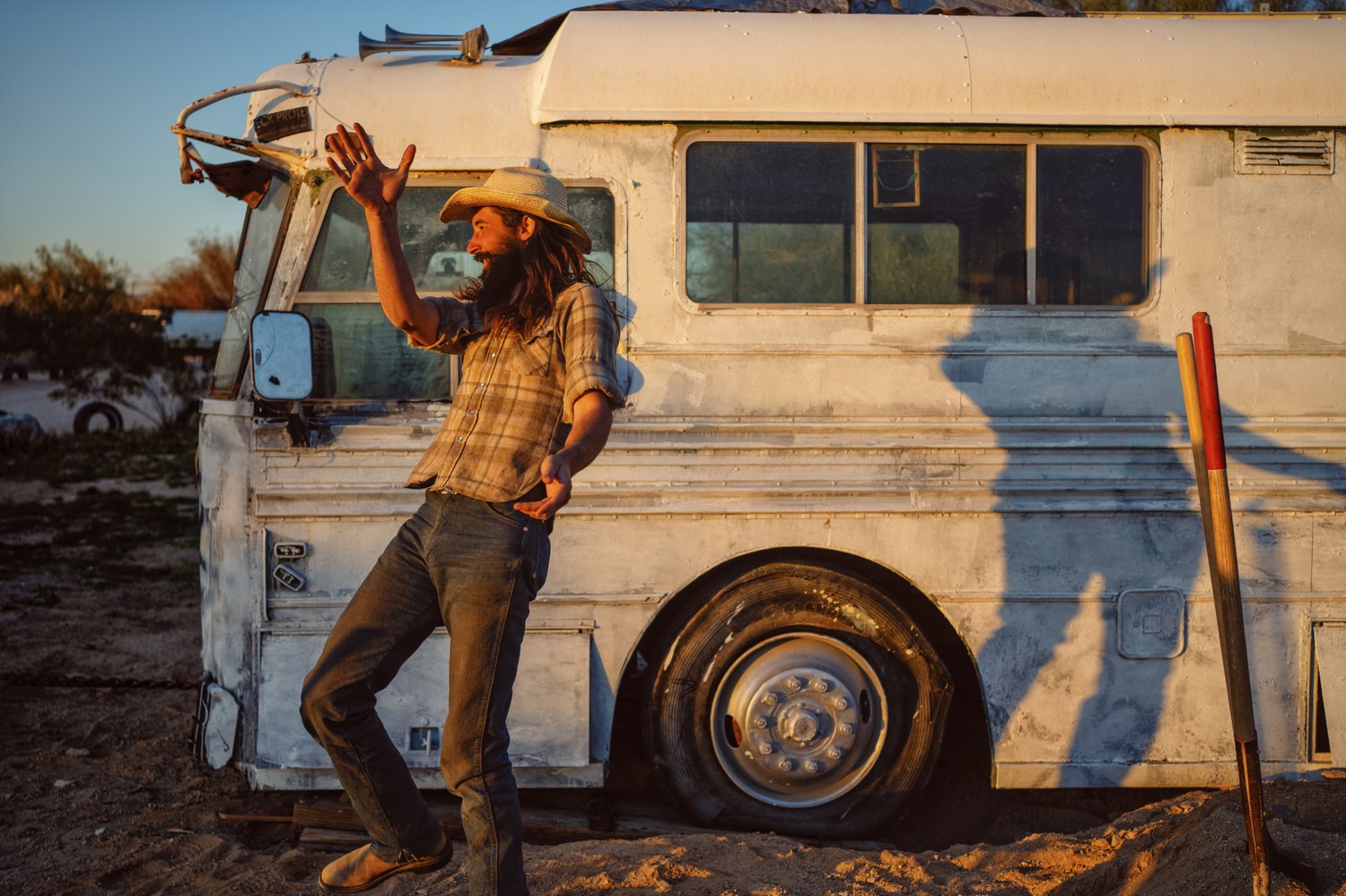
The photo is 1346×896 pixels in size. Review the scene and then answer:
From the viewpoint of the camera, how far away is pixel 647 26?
4.20 m

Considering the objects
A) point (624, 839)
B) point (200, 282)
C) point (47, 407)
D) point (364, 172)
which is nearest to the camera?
point (364, 172)

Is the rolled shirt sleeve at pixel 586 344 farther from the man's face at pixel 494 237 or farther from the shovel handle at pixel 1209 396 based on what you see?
the shovel handle at pixel 1209 396

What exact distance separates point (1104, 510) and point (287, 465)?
287 cm

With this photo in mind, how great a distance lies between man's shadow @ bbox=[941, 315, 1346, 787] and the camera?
420cm

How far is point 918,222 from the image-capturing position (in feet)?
13.8

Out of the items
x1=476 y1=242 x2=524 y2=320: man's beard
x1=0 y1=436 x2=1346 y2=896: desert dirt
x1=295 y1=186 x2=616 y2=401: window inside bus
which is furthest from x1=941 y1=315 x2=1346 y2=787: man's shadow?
x1=476 y1=242 x2=524 y2=320: man's beard

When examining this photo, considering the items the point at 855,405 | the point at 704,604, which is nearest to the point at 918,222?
the point at 855,405

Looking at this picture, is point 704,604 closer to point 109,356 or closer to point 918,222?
point 918,222

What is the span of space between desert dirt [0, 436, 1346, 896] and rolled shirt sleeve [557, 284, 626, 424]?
1.57m

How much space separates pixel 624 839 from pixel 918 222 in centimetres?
238

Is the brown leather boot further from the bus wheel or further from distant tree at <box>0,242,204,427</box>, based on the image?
distant tree at <box>0,242,204,427</box>

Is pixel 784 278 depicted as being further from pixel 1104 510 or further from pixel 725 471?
pixel 1104 510

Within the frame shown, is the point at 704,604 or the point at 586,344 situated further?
the point at 704,604

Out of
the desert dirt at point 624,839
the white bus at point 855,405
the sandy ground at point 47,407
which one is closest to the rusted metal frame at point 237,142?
the white bus at point 855,405
